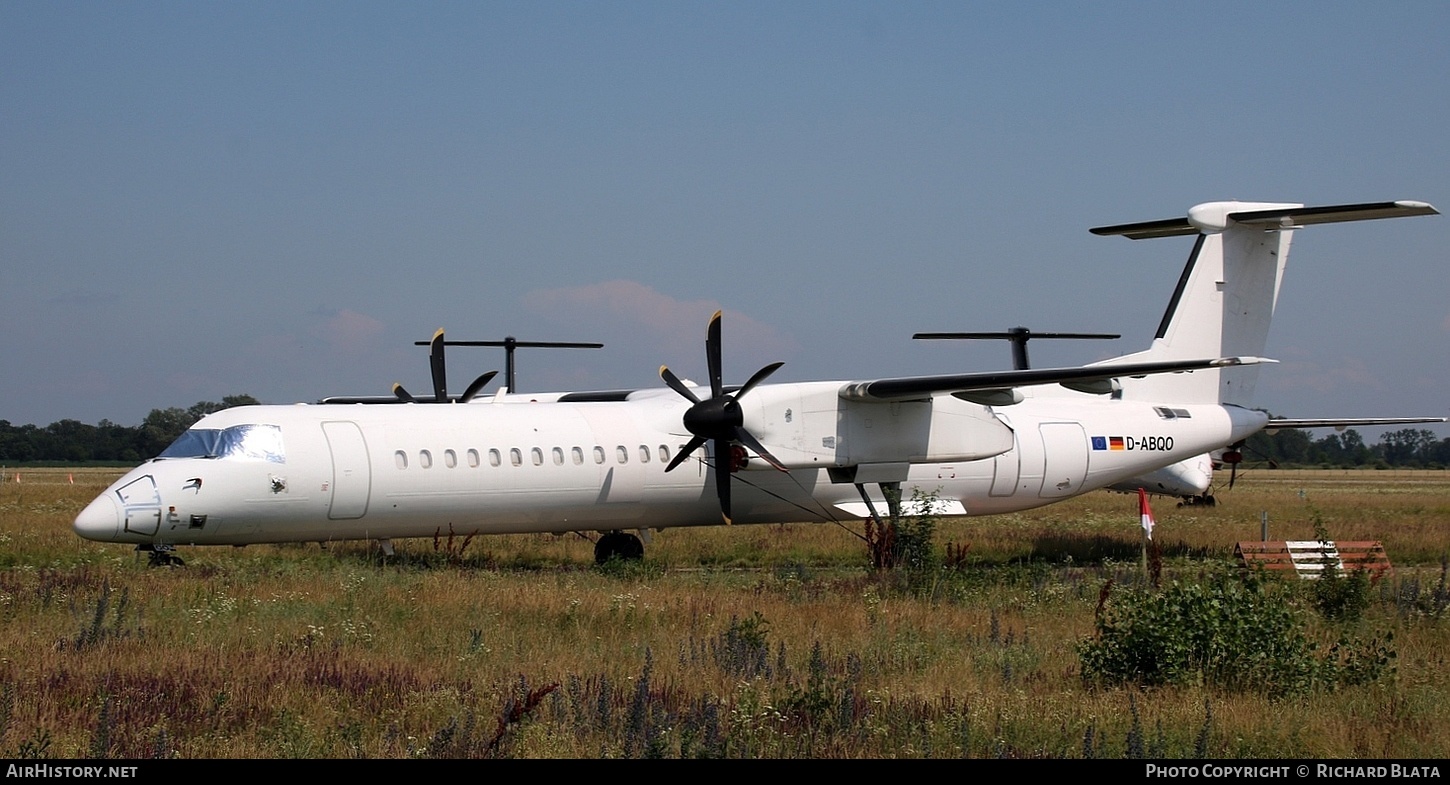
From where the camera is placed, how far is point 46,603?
14273 millimetres

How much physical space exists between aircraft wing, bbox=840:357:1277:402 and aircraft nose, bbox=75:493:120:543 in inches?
402

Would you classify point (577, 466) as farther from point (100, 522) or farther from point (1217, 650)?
point (1217, 650)

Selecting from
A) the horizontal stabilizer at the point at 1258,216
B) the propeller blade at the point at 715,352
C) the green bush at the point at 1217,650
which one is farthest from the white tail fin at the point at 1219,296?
the green bush at the point at 1217,650

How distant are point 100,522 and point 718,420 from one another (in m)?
8.33

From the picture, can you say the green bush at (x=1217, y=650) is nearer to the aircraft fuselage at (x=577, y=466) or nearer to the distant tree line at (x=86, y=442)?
the aircraft fuselage at (x=577, y=466)

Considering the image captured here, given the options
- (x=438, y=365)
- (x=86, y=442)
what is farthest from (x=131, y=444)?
(x=438, y=365)

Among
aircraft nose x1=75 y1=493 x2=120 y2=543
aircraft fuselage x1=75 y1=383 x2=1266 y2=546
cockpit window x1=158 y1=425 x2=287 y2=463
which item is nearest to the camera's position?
aircraft nose x1=75 y1=493 x2=120 y2=543

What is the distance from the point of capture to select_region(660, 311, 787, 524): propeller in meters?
19.4

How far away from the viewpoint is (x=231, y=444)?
17938 millimetres

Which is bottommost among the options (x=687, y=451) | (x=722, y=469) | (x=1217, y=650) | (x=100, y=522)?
(x=1217, y=650)

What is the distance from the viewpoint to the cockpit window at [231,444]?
58.5 ft

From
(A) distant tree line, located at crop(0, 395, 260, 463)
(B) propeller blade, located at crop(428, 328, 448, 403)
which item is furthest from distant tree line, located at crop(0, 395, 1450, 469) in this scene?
(B) propeller blade, located at crop(428, 328, 448, 403)

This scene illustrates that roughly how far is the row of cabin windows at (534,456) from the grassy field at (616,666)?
1558mm

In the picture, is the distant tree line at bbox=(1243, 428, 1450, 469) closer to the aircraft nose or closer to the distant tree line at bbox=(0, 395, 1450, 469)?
the distant tree line at bbox=(0, 395, 1450, 469)
